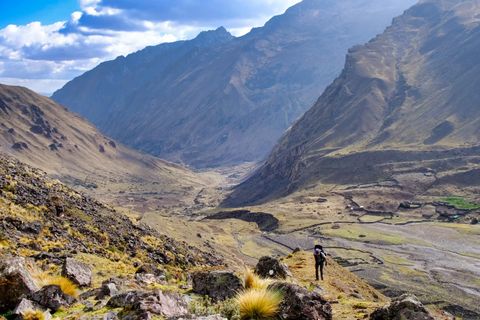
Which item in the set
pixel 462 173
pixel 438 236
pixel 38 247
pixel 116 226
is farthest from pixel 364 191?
pixel 38 247

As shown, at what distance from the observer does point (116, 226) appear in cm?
5659

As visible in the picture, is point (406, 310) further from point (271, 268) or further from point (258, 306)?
point (271, 268)

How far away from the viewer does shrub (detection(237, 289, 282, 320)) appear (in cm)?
1431

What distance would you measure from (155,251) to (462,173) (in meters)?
172

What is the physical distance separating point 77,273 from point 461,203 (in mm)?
168479

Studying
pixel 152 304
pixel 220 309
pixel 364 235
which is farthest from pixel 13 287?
pixel 364 235

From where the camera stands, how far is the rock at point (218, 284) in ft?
61.2

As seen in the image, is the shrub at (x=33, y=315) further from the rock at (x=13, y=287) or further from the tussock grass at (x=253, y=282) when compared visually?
the tussock grass at (x=253, y=282)

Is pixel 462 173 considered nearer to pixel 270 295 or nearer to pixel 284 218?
pixel 284 218

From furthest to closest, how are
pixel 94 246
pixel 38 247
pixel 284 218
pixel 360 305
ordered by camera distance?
pixel 284 218 → pixel 94 246 → pixel 38 247 → pixel 360 305

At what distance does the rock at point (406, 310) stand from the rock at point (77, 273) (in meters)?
13.0

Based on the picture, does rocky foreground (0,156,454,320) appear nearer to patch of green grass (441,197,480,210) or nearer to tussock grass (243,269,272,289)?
tussock grass (243,269,272,289)

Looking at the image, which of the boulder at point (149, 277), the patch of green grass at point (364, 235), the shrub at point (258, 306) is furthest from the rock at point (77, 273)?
the patch of green grass at point (364, 235)

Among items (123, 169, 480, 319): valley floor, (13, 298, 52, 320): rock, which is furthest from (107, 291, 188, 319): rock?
(123, 169, 480, 319): valley floor
